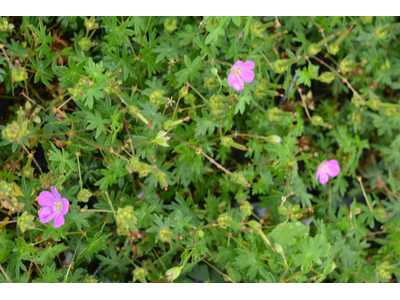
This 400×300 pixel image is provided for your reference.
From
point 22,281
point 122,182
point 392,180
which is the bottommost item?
point 392,180

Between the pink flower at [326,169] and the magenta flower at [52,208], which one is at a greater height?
the magenta flower at [52,208]

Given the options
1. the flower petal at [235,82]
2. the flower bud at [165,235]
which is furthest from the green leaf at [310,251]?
the flower petal at [235,82]

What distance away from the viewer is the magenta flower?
181cm

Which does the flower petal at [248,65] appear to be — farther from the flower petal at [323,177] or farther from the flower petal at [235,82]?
the flower petal at [323,177]

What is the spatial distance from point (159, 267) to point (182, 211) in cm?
39

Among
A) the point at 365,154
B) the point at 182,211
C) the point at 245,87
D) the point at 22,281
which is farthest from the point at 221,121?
the point at 365,154

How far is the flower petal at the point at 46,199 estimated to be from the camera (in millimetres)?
1804

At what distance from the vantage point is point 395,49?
2951 mm

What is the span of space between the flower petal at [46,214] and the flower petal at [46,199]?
30 millimetres

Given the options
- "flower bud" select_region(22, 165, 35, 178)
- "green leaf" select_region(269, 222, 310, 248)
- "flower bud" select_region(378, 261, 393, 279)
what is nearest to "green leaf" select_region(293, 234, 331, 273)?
"green leaf" select_region(269, 222, 310, 248)

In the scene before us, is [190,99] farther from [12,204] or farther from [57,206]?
[12,204]

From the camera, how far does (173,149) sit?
93.3 inches

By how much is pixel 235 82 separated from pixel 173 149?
0.65 m
